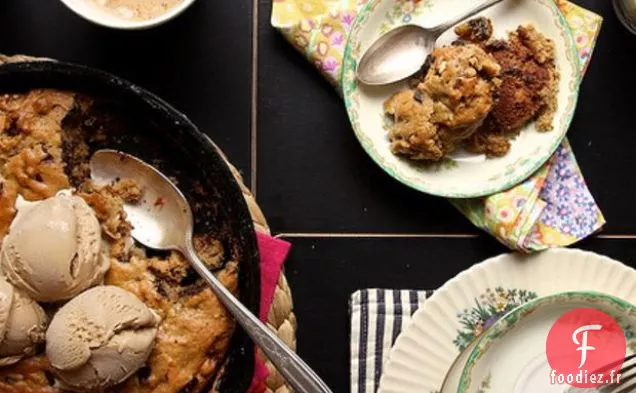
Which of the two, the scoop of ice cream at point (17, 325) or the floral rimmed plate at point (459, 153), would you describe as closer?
the scoop of ice cream at point (17, 325)

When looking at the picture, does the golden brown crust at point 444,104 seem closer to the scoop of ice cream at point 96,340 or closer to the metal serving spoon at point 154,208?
the metal serving spoon at point 154,208

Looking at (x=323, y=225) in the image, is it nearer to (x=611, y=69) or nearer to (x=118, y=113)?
(x=118, y=113)

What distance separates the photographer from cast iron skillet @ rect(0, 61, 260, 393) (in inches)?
42.4

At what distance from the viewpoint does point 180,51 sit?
128cm

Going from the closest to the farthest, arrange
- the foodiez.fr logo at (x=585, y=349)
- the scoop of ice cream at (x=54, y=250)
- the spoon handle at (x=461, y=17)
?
1. the scoop of ice cream at (x=54, y=250)
2. the foodiez.fr logo at (x=585, y=349)
3. the spoon handle at (x=461, y=17)

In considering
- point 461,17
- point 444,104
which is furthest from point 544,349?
point 461,17

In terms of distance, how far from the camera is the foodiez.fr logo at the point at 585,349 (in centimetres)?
114

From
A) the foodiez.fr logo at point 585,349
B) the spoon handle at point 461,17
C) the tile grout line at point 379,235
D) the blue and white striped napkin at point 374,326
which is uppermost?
the spoon handle at point 461,17

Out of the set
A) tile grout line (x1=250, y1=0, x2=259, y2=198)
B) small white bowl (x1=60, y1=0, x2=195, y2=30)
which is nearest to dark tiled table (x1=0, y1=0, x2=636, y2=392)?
tile grout line (x1=250, y1=0, x2=259, y2=198)

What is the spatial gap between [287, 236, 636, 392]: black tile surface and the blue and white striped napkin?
3 centimetres

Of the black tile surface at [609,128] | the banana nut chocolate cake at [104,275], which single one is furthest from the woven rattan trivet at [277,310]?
the black tile surface at [609,128]

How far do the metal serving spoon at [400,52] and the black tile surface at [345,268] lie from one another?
219mm

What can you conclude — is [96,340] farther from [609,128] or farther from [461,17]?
[609,128]

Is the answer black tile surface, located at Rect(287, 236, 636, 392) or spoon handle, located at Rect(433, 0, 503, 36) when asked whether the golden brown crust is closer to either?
spoon handle, located at Rect(433, 0, 503, 36)
